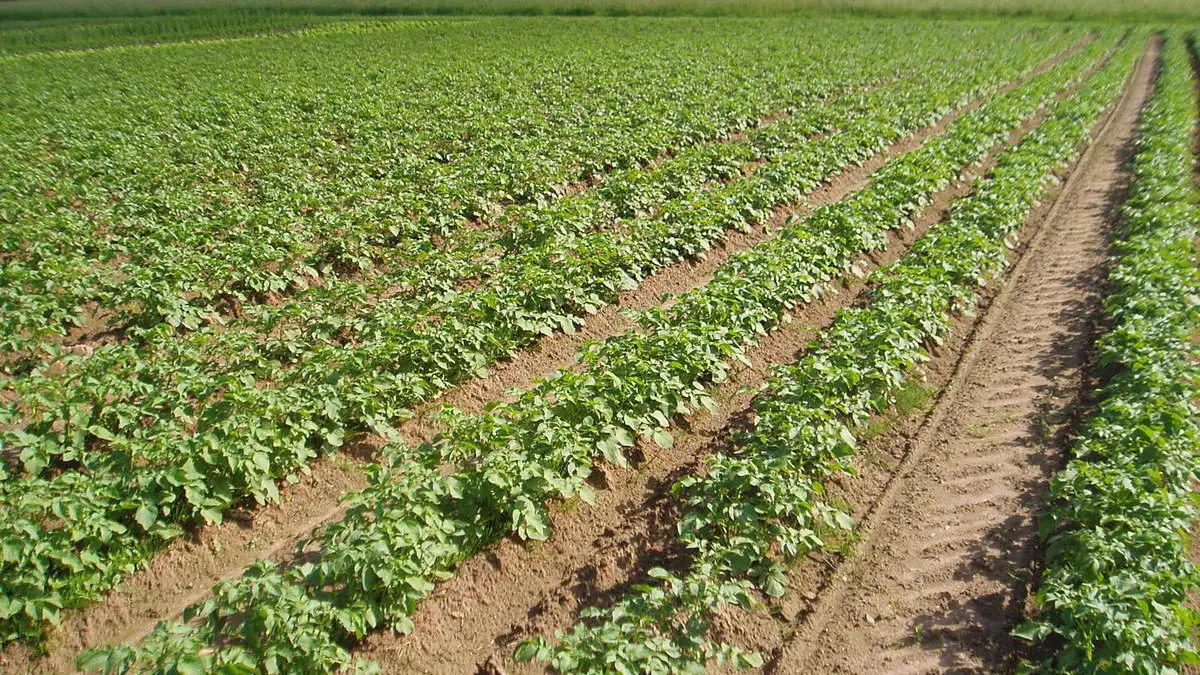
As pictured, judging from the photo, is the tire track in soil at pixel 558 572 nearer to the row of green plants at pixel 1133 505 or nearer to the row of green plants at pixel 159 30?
the row of green plants at pixel 1133 505

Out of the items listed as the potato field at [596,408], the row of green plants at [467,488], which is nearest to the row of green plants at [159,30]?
the potato field at [596,408]

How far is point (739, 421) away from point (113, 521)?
5.60m

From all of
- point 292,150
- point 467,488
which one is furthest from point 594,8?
point 467,488

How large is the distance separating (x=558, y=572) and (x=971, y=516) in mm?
3765

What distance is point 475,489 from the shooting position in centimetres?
542

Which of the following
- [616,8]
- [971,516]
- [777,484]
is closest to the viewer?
[777,484]

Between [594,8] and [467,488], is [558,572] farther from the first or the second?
[594,8]

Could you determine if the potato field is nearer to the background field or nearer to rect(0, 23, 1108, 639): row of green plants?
rect(0, 23, 1108, 639): row of green plants

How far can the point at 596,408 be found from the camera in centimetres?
607

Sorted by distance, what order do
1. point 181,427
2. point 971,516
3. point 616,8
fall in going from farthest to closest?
1. point 616,8
2. point 181,427
3. point 971,516

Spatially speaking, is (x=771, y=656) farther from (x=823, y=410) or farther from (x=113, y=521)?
(x=113, y=521)

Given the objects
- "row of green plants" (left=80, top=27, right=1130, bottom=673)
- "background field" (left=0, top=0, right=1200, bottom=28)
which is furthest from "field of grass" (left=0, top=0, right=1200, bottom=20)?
"row of green plants" (left=80, top=27, right=1130, bottom=673)

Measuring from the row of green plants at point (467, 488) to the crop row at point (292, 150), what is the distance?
16.8 feet

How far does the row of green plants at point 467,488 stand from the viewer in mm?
4035
